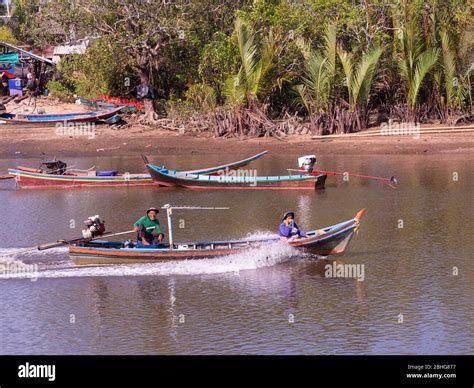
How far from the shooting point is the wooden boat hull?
109ft

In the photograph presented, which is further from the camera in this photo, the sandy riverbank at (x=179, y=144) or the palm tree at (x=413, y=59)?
the palm tree at (x=413, y=59)

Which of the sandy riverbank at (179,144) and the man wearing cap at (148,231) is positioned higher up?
the sandy riverbank at (179,144)

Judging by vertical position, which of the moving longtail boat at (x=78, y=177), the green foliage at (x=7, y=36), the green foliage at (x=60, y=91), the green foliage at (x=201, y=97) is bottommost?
the moving longtail boat at (x=78, y=177)

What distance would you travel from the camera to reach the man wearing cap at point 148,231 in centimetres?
2313

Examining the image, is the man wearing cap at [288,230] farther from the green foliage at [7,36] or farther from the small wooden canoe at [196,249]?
the green foliage at [7,36]

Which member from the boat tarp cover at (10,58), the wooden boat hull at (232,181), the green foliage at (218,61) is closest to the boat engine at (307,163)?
the wooden boat hull at (232,181)

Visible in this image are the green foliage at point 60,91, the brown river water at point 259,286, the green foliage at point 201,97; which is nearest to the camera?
the brown river water at point 259,286

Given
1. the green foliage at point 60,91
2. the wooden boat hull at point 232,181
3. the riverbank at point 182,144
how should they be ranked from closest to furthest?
1. the wooden boat hull at point 232,181
2. the riverbank at point 182,144
3. the green foliage at point 60,91

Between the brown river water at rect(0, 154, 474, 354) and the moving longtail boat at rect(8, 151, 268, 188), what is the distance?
77.4 inches

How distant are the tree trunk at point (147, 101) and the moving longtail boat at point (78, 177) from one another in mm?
9560

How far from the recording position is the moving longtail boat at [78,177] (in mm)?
34750

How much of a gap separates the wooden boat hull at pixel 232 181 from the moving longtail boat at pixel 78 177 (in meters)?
0.50

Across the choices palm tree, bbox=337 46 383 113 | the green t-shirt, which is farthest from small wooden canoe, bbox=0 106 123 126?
the green t-shirt
